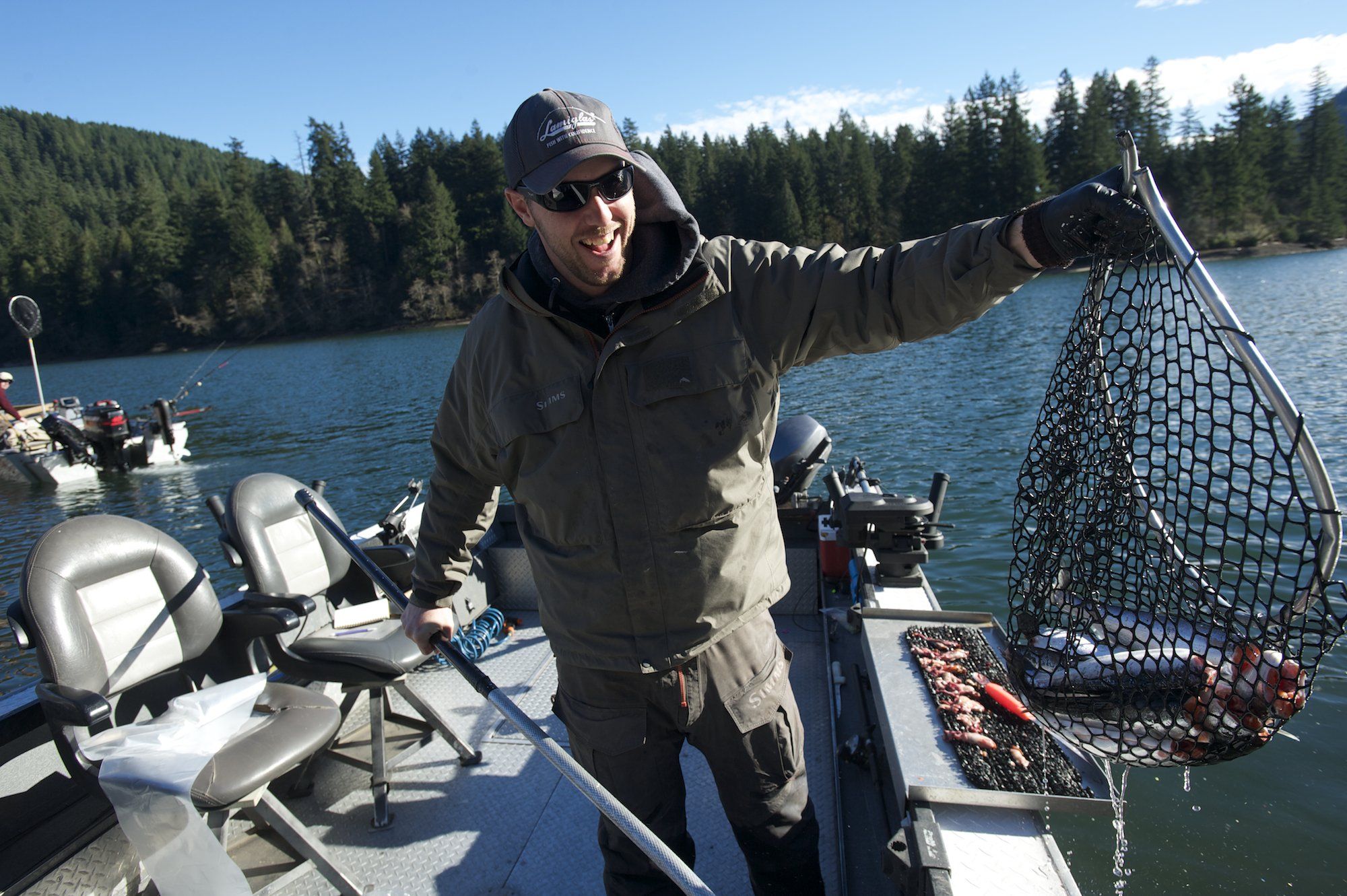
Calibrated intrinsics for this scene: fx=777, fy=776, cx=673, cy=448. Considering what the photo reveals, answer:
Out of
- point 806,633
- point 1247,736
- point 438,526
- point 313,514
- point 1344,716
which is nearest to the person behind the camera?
point 1247,736

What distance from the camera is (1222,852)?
3.54 m

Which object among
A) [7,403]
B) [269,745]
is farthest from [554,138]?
[7,403]

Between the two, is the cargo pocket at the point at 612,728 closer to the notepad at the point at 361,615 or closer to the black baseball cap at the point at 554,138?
the black baseball cap at the point at 554,138

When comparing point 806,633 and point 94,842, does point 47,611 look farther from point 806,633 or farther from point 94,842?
point 806,633

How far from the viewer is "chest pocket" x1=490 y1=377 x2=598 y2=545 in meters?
1.64

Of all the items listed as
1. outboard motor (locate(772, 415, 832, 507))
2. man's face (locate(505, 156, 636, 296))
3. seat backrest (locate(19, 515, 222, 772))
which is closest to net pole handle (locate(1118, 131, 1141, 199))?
man's face (locate(505, 156, 636, 296))

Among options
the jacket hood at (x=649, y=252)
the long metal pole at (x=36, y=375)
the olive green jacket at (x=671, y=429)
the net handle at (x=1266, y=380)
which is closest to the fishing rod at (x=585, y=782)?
the olive green jacket at (x=671, y=429)

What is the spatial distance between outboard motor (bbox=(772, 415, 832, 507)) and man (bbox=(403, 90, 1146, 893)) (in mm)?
2383

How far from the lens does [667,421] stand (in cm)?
160

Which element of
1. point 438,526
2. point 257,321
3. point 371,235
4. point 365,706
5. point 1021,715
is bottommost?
point 365,706

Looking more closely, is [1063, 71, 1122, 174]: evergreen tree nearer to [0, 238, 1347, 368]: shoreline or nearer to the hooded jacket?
[0, 238, 1347, 368]: shoreline

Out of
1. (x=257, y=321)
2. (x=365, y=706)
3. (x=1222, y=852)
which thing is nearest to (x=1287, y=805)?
(x=1222, y=852)

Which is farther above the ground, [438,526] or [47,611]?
[438,526]

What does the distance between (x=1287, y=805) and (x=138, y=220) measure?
77.8 metres
